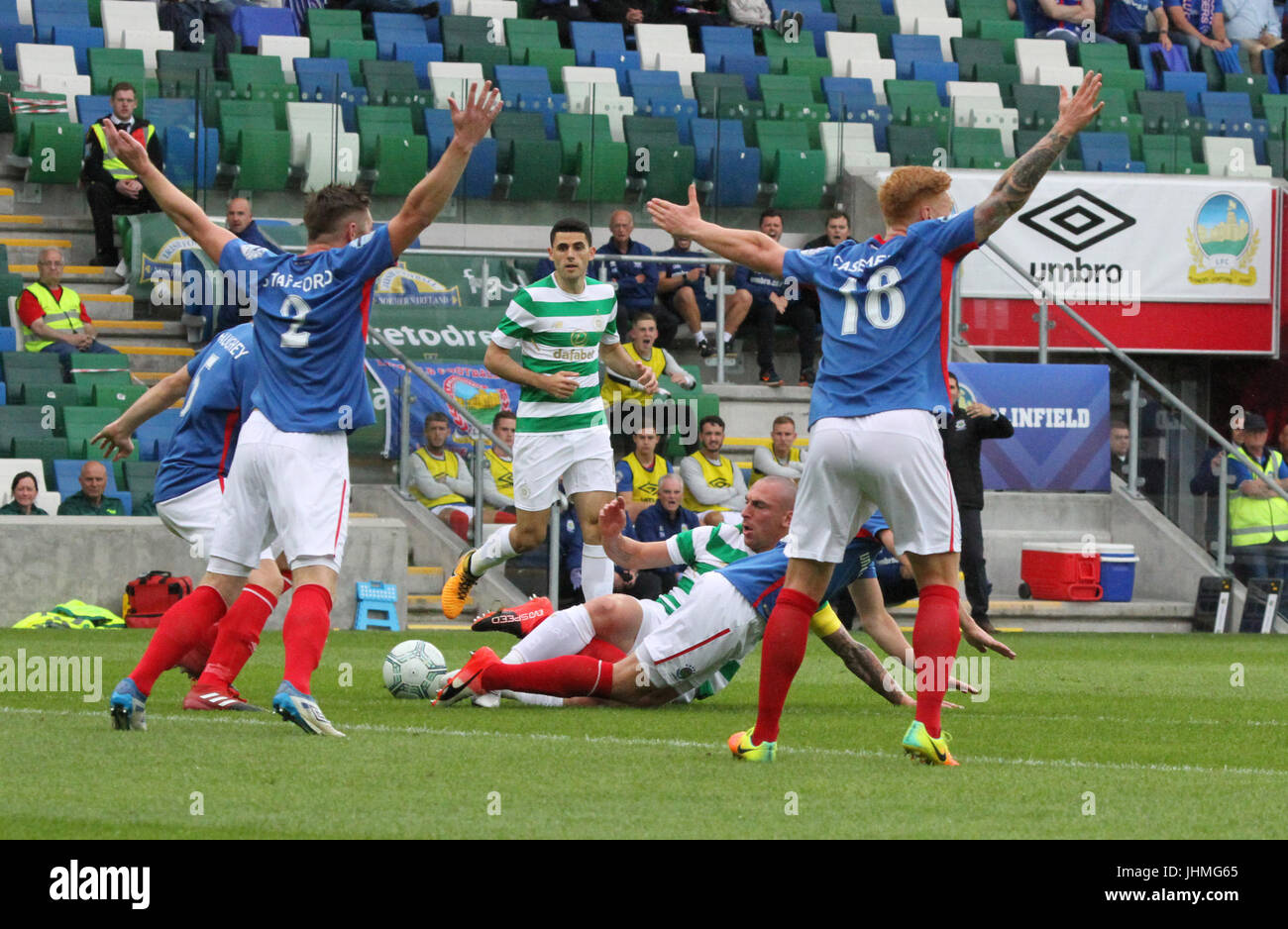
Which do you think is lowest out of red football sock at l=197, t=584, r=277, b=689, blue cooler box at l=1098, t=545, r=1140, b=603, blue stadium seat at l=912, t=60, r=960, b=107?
blue cooler box at l=1098, t=545, r=1140, b=603

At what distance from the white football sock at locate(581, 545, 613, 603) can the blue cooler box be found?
25.6 ft

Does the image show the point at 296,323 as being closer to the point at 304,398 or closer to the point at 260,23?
the point at 304,398

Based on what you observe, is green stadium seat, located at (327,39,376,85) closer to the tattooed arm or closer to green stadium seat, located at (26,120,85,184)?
green stadium seat, located at (26,120,85,184)

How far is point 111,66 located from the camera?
62.6 ft

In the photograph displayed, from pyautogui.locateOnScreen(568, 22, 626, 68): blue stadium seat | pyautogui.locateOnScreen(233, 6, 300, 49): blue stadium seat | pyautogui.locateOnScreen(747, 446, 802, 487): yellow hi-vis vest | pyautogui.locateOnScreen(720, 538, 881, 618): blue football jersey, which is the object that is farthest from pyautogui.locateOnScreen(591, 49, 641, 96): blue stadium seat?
pyautogui.locateOnScreen(720, 538, 881, 618): blue football jersey

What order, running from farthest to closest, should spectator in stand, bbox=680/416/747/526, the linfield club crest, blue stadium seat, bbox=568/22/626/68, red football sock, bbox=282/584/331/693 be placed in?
blue stadium seat, bbox=568/22/626/68
the linfield club crest
spectator in stand, bbox=680/416/747/526
red football sock, bbox=282/584/331/693

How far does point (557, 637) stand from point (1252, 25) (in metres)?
19.9

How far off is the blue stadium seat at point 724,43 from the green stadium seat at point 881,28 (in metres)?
1.74

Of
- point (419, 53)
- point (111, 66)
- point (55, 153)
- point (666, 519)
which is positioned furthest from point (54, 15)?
point (666, 519)

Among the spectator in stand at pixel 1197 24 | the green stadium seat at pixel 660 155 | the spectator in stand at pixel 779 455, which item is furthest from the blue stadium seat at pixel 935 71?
the spectator in stand at pixel 779 455

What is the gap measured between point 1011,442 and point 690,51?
284 inches

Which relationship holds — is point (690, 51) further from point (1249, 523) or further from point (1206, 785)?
point (1206, 785)

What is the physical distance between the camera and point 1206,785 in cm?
592

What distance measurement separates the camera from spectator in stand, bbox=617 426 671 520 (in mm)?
15586
